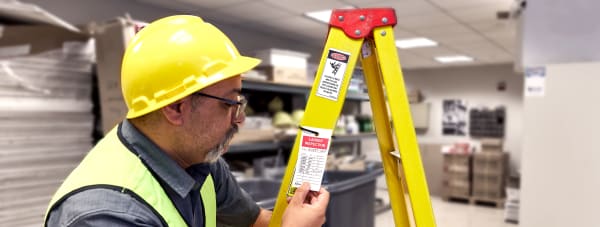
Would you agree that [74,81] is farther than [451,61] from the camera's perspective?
No

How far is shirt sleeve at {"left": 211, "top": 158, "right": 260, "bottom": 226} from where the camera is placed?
1.20 m

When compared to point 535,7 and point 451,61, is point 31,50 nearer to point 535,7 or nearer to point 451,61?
point 535,7

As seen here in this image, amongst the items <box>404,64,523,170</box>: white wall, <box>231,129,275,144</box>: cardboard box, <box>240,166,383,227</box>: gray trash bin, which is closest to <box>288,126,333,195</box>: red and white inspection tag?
<box>240,166,383,227</box>: gray trash bin

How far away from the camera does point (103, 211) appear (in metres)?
0.71

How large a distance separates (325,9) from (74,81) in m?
2.19

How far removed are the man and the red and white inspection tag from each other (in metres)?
0.03

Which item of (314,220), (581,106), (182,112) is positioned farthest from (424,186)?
(581,106)

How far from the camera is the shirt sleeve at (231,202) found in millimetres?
1196

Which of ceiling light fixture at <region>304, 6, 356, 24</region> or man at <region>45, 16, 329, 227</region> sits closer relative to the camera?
man at <region>45, 16, 329, 227</region>

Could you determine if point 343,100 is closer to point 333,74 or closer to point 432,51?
point 333,74

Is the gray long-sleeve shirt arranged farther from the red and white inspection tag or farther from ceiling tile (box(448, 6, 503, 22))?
ceiling tile (box(448, 6, 503, 22))

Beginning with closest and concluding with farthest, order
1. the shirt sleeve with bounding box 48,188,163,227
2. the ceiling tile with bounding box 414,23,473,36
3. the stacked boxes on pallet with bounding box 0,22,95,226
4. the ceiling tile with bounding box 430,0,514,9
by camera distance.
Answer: the shirt sleeve with bounding box 48,188,163,227
the stacked boxes on pallet with bounding box 0,22,95,226
the ceiling tile with bounding box 430,0,514,9
the ceiling tile with bounding box 414,23,473,36

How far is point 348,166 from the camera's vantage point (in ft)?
12.8

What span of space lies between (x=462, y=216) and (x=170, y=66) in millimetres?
5901
